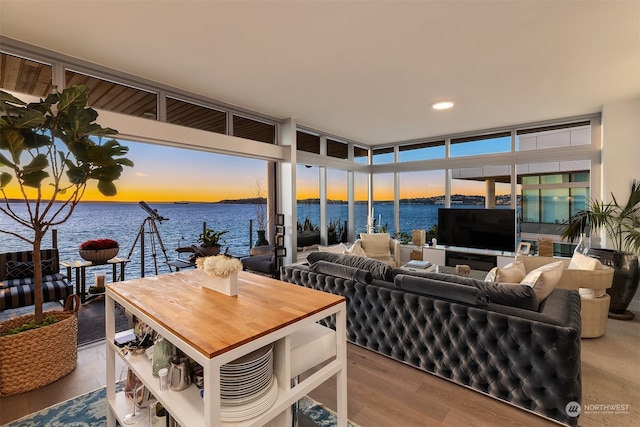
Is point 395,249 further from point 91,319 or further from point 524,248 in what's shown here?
point 91,319

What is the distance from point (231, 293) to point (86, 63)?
2882mm

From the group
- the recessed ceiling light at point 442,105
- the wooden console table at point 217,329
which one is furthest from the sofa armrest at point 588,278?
the wooden console table at point 217,329

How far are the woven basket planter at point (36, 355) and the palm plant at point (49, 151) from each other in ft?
0.59

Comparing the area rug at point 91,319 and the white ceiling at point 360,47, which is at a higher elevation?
the white ceiling at point 360,47

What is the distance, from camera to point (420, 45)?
2514 mm

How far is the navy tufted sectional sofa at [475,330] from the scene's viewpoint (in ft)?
5.94

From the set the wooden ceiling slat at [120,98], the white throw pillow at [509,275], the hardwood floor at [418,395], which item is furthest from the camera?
the wooden ceiling slat at [120,98]

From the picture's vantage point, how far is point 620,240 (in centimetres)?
372

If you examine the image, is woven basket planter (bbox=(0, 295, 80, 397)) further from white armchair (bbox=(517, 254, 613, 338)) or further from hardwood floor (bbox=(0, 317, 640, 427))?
white armchair (bbox=(517, 254, 613, 338))

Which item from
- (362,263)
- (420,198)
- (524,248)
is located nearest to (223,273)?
(362,263)

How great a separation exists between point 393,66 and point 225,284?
258 centimetres

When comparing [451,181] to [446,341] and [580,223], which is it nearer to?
[580,223]

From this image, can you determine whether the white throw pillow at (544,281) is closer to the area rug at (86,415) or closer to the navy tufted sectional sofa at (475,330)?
the navy tufted sectional sofa at (475,330)

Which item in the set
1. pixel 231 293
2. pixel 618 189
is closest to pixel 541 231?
pixel 618 189
